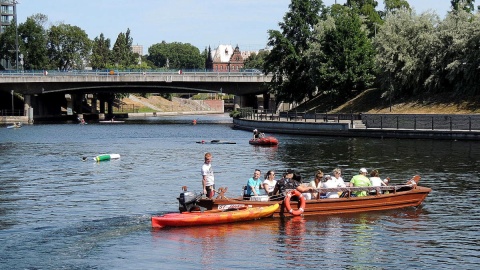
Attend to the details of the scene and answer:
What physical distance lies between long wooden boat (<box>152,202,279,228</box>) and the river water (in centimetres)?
27

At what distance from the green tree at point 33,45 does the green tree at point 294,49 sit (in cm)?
7085

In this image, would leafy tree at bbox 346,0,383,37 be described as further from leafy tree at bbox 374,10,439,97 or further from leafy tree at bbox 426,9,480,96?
leafy tree at bbox 426,9,480,96

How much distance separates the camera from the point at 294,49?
114500mm

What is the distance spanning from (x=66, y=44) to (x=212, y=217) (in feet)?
514

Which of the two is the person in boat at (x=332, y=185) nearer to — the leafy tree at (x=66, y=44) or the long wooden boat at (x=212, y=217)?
the long wooden boat at (x=212, y=217)

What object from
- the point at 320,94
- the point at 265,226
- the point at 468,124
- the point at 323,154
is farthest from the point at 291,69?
the point at 265,226

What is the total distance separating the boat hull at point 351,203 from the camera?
3030 centimetres

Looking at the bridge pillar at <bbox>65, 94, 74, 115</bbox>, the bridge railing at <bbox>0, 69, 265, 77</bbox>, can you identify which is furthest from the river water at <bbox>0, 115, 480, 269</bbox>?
the bridge pillar at <bbox>65, 94, 74, 115</bbox>

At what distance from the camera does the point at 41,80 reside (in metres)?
130

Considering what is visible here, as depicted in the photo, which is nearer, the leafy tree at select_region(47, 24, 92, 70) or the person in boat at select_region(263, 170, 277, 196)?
the person in boat at select_region(263, 170, 277, 196)

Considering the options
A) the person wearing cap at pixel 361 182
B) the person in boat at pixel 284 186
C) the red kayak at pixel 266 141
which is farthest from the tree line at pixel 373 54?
the person in boat at pixel 284 186

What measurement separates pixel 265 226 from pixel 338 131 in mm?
56677

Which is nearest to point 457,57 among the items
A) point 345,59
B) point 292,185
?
point 345,59

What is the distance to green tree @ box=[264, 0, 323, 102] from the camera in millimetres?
114481
